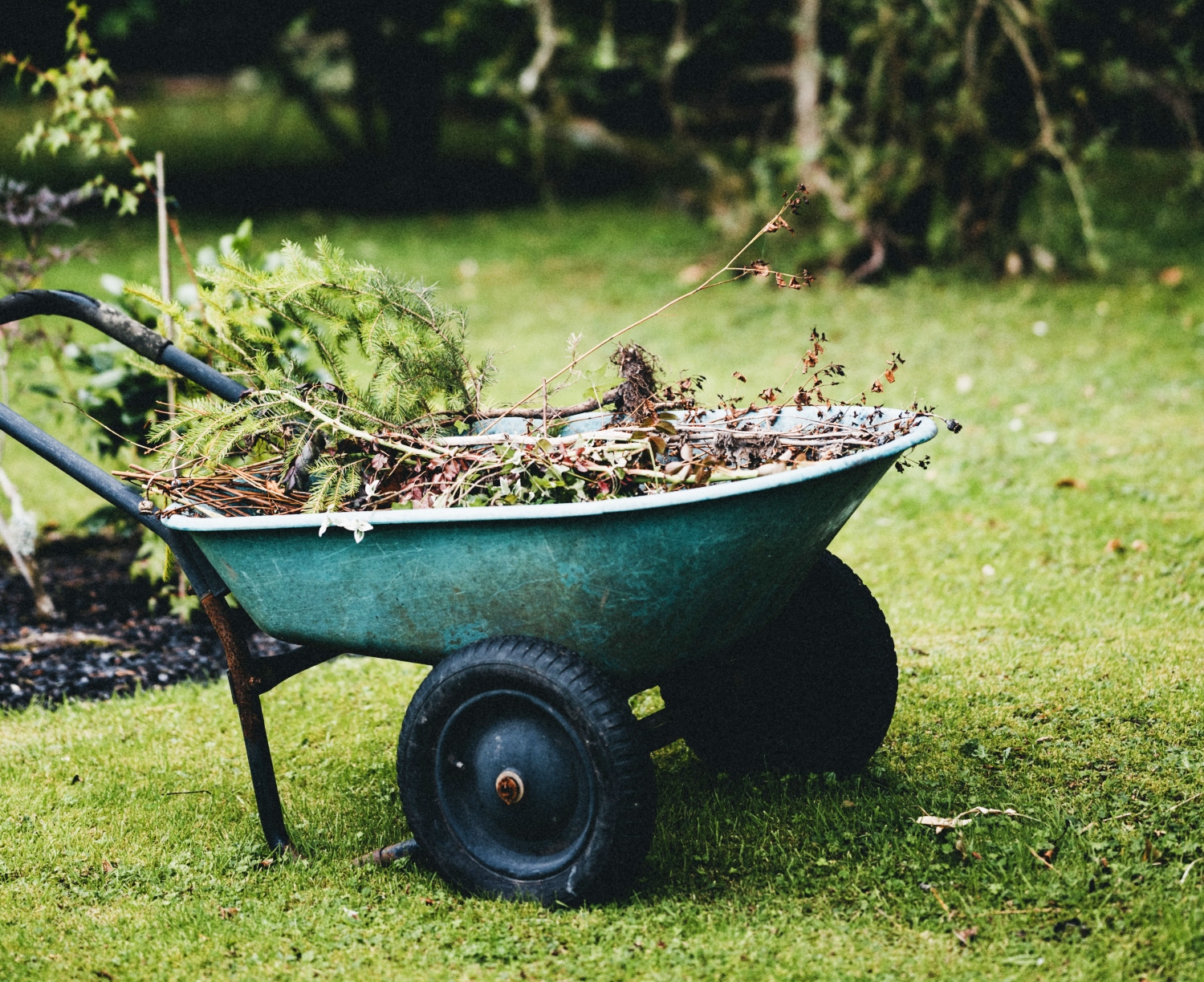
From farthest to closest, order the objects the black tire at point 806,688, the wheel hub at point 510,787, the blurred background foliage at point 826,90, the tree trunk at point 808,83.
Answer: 1. the tree trunk at point 808,83
2. the blurred background foliage at point 826,90
3. the black tire at point 806,688
4. the wheel hub at point 510,787

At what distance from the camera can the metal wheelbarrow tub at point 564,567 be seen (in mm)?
2402

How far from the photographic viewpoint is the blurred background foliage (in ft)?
29.1

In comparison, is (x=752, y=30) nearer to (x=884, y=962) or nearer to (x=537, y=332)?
(x=537, y=332)

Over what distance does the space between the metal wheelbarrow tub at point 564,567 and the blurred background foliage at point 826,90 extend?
6.21 m

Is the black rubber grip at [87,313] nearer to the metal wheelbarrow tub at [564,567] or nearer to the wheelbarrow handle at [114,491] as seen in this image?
the wheelbarrow handle at [114,491]

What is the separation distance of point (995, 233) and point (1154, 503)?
4.90m

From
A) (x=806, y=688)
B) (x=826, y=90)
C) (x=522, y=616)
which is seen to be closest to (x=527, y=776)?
(x=522, y=616)

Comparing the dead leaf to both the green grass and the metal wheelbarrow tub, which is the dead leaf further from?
the metal wheelbarrow tub

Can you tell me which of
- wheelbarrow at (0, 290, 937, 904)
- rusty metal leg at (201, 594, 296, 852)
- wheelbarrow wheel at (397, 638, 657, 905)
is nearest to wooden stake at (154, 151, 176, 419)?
wheelbarrow at (0, 290, 937, 904)

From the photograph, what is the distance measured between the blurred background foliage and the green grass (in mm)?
3678

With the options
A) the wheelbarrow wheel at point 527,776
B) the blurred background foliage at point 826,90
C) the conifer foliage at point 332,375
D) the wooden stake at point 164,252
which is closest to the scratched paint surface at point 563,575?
the wheelbarrow wheel at point 527,776

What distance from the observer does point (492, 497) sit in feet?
8.98

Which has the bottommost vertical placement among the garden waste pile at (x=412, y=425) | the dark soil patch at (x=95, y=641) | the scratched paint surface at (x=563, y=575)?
the dark soil patch at (x=95, y=641)

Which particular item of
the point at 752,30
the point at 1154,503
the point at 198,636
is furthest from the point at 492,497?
the point at 752,30
